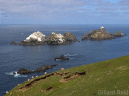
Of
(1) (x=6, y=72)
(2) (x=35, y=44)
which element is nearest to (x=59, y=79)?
(1) (x=6, y=72)

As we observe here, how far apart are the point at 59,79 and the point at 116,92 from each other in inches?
753

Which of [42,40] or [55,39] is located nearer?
[55,39]

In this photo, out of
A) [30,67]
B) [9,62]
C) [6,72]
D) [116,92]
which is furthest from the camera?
[9,62]

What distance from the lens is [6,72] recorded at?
8488 cm

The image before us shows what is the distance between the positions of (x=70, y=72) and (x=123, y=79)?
16.5 meters

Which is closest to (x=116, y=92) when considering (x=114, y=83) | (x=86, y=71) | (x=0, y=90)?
(x=114, y=83)

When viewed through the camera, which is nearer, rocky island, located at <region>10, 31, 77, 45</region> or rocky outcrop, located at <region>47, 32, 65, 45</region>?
rocky island, located at <region>10, 31, 77, 45</region>

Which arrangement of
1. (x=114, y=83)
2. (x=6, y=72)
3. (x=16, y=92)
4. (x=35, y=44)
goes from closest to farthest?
(x=114, y=83) → (x=16, y=92) → (x=6, y=72) → (x=35, y=44)

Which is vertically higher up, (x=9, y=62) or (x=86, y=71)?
(x=86, y=71)

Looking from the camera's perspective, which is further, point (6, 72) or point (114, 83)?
point (6, 72)

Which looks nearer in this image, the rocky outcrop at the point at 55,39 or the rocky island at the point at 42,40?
the rocky island at the point at 42,40

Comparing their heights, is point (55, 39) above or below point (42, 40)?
above

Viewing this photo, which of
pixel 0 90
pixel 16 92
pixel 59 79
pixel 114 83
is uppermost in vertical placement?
pixel 114 83

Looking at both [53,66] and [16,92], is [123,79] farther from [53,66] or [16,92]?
[53,66]
